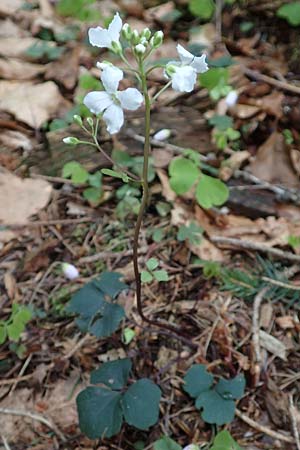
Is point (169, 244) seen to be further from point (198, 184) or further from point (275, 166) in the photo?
point (275, 166)

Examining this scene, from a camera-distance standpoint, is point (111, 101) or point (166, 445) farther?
point (166, 445)

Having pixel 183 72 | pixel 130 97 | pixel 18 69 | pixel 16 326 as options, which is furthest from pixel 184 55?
pixel 18 69

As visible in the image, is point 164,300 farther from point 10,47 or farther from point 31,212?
point 10,47

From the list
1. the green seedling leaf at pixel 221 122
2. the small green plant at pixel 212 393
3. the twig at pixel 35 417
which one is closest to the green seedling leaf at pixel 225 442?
the small green plant at pixel 212 393

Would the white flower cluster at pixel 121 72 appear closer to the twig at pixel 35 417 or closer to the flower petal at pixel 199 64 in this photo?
the flower petal at pixel 199 64

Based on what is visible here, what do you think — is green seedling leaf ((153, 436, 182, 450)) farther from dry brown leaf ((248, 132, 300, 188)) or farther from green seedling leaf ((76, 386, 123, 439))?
dry brown leaf ((248, 132, 300, 188))

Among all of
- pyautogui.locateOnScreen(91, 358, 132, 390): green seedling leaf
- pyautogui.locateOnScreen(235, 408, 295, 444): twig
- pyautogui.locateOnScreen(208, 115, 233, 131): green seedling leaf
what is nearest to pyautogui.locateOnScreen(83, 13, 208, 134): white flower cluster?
pyautogui.locateOnScreen(91, 358, 132, 390): green seedling leaf
